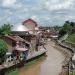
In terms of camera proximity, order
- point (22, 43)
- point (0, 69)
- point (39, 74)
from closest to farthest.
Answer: point (0, 69) < point (39, 74) < point (22, 43)

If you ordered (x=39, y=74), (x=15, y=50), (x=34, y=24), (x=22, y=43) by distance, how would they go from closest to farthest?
(x=39, y=74) → (x=15, y=50) → (x=22, y=43) → (x=34, y=24)

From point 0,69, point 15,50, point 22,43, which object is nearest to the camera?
point 0,69

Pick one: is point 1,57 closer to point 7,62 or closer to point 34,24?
point 7,62

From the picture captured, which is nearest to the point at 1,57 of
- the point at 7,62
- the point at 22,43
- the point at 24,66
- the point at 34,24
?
the point at 7,62

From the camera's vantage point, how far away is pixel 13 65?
135ft

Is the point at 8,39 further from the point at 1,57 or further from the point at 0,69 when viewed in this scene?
the point at 0,69

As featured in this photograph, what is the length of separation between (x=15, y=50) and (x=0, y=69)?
14.6 m

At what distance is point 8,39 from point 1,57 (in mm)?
9939

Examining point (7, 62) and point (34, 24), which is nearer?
point (7, 62)

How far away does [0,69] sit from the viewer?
119 feet

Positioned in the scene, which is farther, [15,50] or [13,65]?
[15,50]

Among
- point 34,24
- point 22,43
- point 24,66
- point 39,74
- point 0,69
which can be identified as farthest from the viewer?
point 34,24

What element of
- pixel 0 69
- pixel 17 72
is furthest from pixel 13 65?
pixel 0 69

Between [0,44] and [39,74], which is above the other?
[0,44]
